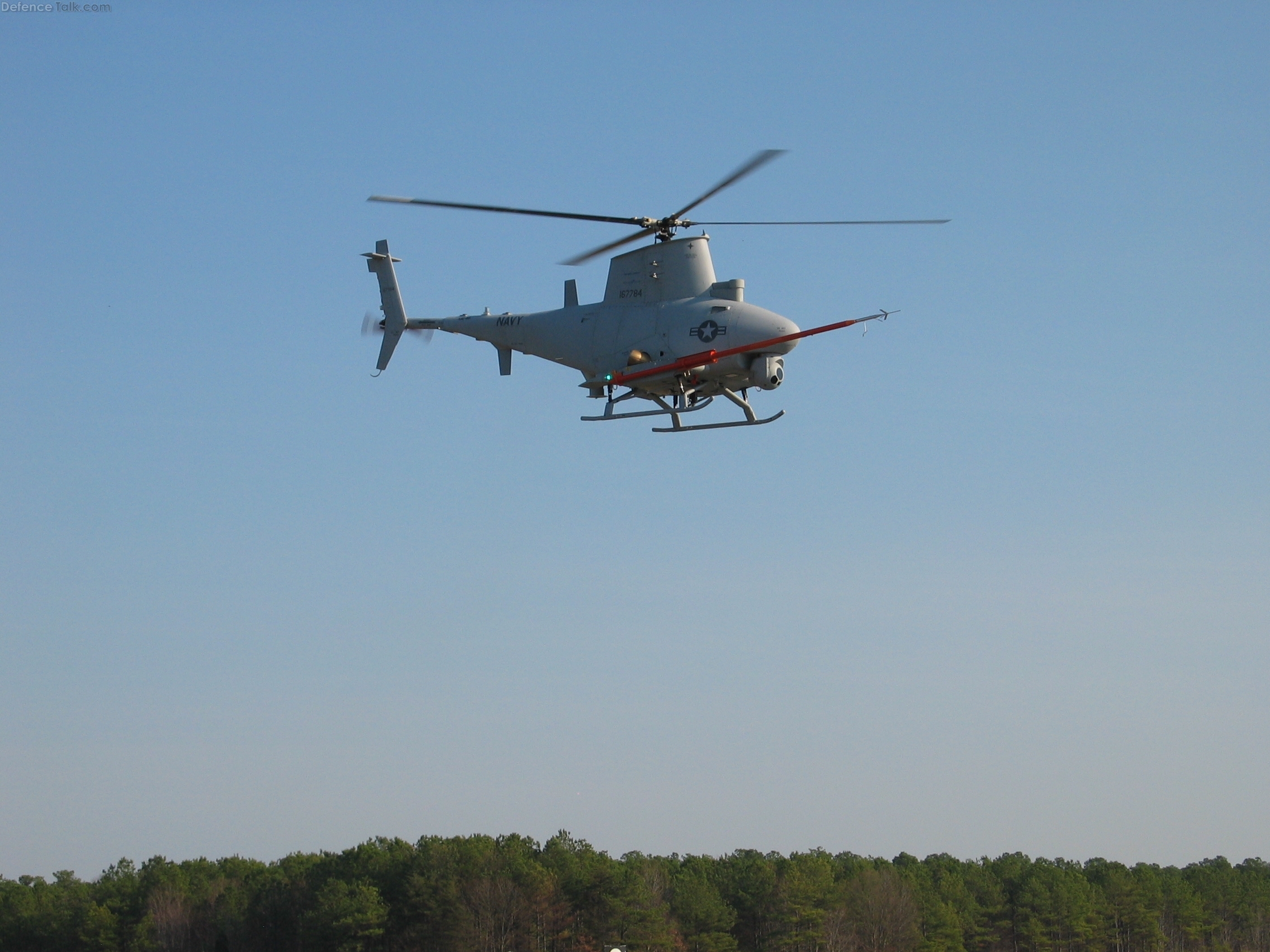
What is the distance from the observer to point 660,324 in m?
37.8

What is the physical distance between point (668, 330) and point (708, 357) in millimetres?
1575

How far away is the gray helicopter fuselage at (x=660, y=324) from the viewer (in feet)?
120

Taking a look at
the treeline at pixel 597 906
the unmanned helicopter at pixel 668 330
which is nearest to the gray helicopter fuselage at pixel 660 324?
the unmanned helicopter at pixel 668 330

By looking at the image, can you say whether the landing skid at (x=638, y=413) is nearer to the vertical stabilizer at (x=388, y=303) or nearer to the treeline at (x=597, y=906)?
the vertical stabilizer at (x=388, y=303)

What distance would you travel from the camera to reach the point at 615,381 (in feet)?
125

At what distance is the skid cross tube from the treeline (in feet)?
203

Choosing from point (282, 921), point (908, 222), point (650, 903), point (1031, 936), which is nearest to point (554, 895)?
point (650, 903)

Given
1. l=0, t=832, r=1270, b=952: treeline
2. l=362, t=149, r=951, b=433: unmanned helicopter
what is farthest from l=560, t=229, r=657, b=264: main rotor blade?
l=0, t=832, r=1270, b=952: treeline

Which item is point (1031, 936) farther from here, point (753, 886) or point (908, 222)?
point (908, 222)

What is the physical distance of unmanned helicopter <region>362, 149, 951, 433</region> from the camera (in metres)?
36.4

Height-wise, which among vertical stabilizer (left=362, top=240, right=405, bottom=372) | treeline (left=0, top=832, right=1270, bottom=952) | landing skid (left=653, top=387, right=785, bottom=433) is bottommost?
treeline (left=0, top=832, right=1270, bottom=952)

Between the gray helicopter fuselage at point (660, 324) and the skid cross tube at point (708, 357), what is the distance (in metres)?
0.08

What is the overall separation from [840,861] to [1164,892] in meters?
28.1

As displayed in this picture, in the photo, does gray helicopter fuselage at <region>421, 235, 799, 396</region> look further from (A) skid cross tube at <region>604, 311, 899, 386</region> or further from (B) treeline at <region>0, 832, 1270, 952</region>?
(B) treeline at <region>0, 832, 1270, 952</region>
